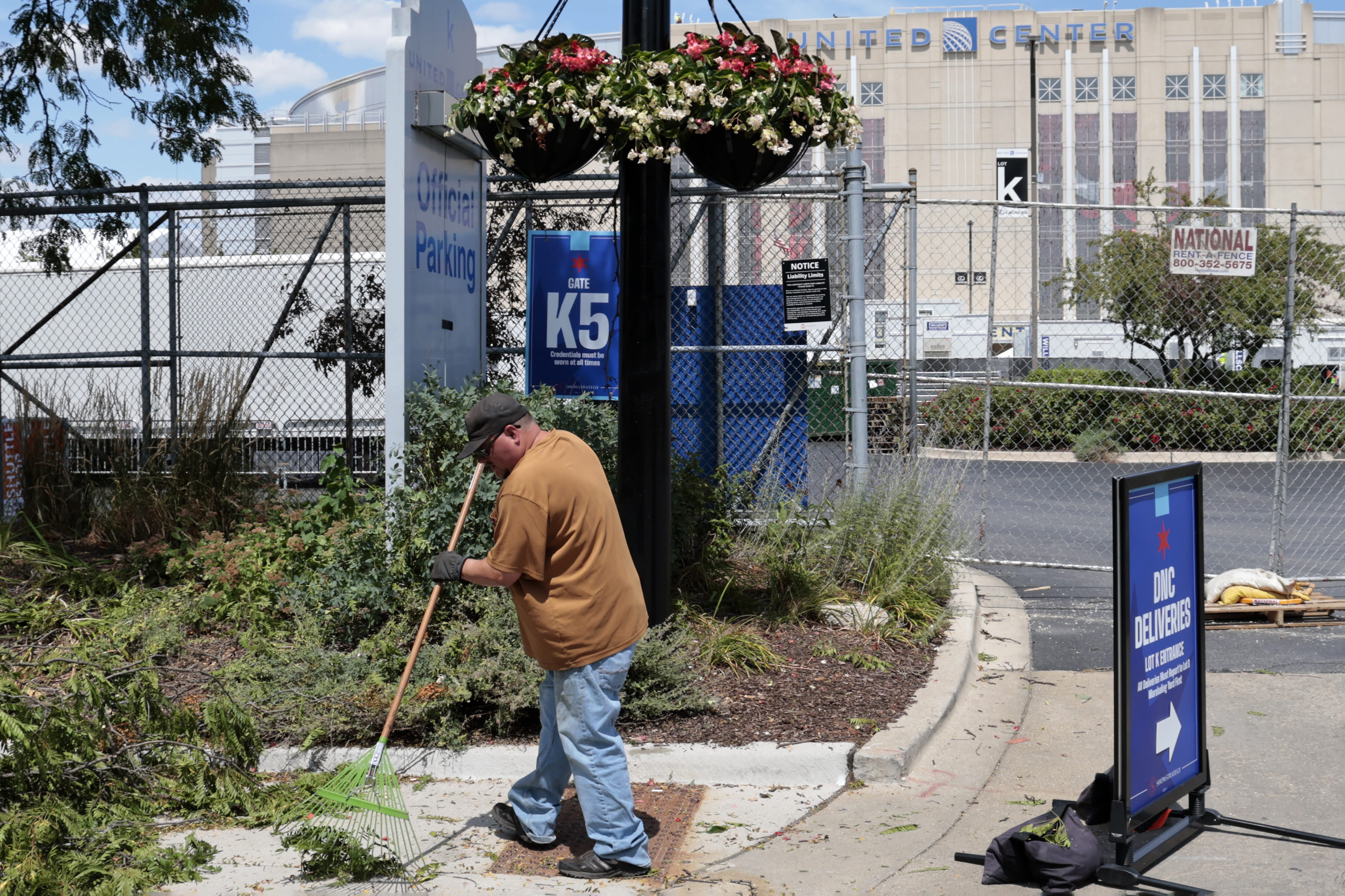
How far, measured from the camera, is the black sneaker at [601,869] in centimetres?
402

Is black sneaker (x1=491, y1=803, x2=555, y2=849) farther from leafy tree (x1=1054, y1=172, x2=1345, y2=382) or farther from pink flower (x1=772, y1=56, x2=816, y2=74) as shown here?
leafy tree (x1=1054, y1=172, x2=1345, y2=382)

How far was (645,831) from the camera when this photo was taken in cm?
432

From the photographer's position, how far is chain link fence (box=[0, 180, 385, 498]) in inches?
359

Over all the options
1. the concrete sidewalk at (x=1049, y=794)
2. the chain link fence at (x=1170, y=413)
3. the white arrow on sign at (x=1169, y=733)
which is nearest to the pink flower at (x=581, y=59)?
the concrete sidewalk at (x=1049, y=794)

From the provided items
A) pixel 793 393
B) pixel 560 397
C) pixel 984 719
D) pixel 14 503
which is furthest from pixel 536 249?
pixel 14 503

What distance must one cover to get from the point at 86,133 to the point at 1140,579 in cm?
1003

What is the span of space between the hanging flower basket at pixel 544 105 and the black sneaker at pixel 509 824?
2.99m

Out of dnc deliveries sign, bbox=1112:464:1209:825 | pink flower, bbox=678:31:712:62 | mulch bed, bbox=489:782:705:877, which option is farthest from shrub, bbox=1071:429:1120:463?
mulch bed, bbox=489:782:705:877

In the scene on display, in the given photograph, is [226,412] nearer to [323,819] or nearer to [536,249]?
[536,249]

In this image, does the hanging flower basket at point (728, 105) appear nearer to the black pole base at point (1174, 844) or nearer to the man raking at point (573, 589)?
the man raking at point (573, 589)

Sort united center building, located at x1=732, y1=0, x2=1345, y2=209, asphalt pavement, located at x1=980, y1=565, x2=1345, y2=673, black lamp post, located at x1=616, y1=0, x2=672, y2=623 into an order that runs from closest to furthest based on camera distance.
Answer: black lamp post, located at x1=616, y1=0, x2=672, y2=623 → asphalt pavement, located at x1=980, y1=565, x2=1345, y2=673 → united center building, located at x1=732, y1=0, x2=1345, y2=209

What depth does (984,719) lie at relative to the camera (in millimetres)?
5793

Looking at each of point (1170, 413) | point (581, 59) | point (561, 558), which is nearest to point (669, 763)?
point (561, 558)

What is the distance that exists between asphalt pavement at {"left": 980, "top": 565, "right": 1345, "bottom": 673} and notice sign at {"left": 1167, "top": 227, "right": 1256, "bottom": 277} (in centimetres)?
263
